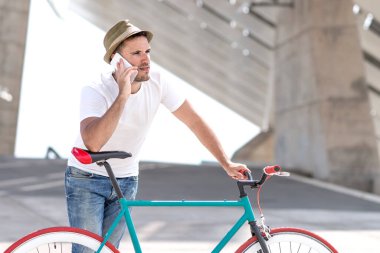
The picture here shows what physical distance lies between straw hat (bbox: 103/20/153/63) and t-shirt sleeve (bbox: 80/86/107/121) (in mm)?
215

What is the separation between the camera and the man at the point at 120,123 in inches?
122

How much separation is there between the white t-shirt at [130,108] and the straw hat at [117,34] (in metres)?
0.16

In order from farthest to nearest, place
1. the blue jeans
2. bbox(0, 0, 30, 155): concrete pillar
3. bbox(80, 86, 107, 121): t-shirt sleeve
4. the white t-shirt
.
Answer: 1. bbox(0, 0, 30, 155): concrete pillar
2. the blue jeans
3. the white t-shirt
4. bbox(80, 86, 107, 121): t-shirt sleeve

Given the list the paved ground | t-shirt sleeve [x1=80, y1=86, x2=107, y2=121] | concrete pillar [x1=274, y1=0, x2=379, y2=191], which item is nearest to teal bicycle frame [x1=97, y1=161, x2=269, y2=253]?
t-shirt sleeve [x1=80, y1=86, x2=107, y2=121]

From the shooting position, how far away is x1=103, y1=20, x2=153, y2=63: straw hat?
3199 mm

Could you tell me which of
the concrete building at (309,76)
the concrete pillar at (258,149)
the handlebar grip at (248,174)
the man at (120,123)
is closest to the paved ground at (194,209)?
the concrete building at (309,76)

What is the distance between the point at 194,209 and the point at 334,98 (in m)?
6.79

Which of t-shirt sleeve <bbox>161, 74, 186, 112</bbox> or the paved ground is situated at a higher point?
the paved ground

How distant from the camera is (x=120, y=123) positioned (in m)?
3.30

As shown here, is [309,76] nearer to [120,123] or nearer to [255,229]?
[120,123]

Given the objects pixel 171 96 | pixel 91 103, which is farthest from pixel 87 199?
pixel 171 96

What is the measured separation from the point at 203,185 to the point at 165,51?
4650 cm

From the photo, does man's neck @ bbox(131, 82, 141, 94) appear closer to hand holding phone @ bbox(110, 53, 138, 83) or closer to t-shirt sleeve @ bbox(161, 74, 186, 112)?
hand holding phone @ bbox(110, 53, 138, 83)

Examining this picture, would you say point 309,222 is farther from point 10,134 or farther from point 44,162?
point 10,134
